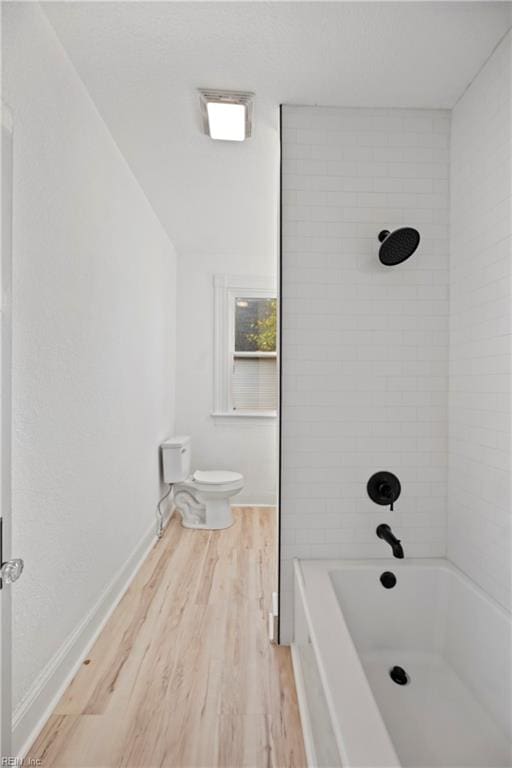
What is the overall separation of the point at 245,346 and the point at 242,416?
70cm

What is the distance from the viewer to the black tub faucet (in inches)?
64.9

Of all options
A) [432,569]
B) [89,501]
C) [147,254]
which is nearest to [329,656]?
[432,569]

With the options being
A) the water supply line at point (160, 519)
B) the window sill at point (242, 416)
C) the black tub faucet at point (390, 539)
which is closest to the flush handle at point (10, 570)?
the black tub faucet at point (390, 539)

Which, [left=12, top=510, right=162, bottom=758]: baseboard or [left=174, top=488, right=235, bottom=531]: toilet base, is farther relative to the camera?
[left=174, top=488, right=235, bottom=531]: toilet base

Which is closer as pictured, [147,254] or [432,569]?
[432,569]

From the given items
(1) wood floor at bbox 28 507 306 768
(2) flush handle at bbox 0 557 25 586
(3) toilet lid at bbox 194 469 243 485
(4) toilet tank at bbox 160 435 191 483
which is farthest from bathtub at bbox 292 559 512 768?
(4) toilet tank at bbox 160 435 191 483

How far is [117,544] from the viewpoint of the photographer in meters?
2.45

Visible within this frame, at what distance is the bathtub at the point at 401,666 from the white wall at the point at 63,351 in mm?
950

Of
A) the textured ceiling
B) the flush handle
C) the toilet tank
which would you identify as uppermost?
the textured ceiling

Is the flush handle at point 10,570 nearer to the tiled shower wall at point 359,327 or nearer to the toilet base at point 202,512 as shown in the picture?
the tiled shower wall at point 359,327

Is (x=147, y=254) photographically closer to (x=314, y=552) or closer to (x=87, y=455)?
(x=87, y=455)

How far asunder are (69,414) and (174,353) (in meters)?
2.49

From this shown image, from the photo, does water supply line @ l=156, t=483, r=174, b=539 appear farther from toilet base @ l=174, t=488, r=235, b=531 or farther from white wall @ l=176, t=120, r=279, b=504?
white wall @ l=176, t=120, r=279, b=504

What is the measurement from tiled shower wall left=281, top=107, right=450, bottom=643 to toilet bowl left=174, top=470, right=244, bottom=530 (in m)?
1.61
